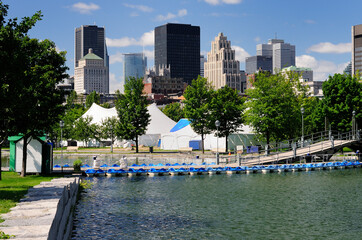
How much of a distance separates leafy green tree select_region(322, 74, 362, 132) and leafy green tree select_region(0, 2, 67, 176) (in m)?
42.9

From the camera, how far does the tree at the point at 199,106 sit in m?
72.7

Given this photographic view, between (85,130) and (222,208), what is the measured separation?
78720 millimetres

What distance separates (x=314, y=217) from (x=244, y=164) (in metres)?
26.1

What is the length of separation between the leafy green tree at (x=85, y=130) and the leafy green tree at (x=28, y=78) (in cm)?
6462

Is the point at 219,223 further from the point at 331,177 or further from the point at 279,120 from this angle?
the point at 279,120

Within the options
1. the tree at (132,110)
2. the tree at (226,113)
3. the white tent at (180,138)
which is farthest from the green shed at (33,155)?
the white tent at (180,138)

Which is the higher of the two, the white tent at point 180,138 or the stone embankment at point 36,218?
the white tent at point 180,138

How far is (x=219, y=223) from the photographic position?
2466 centimetres

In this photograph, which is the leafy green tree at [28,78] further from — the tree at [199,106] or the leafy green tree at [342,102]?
the leafy green tree at [342,102]

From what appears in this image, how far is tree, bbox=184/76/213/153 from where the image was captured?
72.7 meters

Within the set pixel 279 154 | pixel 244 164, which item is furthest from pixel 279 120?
pixel 244 164

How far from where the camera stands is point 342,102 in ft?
227

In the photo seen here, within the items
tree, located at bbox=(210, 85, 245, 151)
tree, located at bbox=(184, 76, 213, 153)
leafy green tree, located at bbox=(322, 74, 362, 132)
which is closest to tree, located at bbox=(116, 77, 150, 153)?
tree, located at bbox=(184, 76, 213, 153)

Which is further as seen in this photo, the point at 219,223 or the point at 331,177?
the point at 331,177
